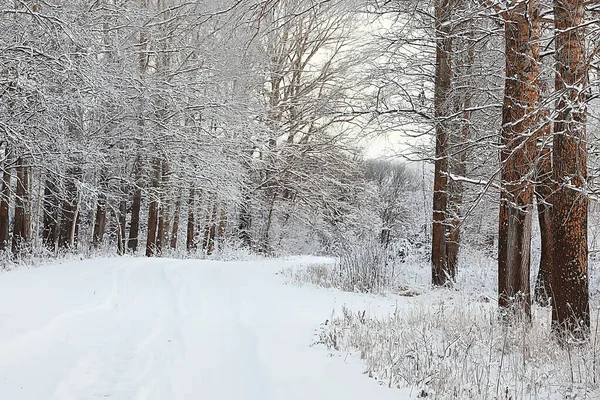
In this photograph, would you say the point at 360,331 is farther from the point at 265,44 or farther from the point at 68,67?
the point at 265,44

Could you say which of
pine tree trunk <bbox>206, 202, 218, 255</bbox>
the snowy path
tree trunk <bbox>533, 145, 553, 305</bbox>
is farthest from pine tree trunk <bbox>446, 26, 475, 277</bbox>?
pine tree trunk <bbox>206, 202, 218, 255</bbox>

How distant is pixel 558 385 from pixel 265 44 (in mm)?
19850

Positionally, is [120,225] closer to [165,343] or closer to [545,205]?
[165,343]

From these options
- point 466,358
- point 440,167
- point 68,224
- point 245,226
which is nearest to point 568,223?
point 466,358

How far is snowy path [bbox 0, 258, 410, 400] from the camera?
11.8 feet

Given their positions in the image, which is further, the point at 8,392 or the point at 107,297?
the point at 107,297

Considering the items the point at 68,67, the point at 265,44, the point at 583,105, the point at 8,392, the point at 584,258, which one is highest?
the point at 265,44

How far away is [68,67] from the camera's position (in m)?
8.95

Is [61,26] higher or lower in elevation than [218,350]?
higher

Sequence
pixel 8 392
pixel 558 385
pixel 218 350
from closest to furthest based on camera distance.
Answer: pixel 8 392, pixel 558 385, pixel 218 350

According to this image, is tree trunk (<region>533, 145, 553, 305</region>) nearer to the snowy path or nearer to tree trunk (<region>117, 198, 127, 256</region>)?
the snowy path

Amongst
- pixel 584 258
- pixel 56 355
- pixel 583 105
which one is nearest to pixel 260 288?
pixel 56 355

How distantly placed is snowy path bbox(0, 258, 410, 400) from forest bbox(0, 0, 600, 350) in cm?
248

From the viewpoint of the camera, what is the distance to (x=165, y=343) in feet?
16.3
